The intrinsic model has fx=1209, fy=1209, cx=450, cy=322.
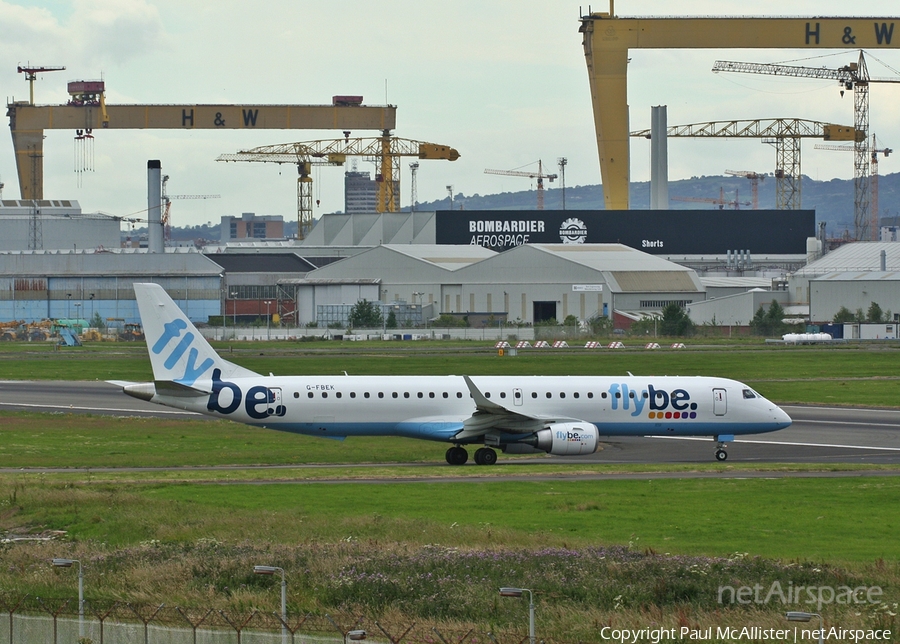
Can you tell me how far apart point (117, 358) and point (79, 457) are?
51.8 metres

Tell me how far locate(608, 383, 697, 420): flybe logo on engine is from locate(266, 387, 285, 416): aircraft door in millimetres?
11750

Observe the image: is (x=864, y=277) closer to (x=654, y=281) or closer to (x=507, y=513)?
(x=654, y=281)

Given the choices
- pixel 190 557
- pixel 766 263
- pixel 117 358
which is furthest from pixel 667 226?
pixel 190 557

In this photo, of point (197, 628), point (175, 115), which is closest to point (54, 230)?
point (175, 115)

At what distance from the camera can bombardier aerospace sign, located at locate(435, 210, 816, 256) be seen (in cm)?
18088

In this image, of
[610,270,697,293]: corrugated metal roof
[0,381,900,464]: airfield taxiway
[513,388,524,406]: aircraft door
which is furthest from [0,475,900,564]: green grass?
[610,270,697,293]: corrugated metal roof

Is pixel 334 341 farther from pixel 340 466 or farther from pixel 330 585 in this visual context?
pixel 330 585

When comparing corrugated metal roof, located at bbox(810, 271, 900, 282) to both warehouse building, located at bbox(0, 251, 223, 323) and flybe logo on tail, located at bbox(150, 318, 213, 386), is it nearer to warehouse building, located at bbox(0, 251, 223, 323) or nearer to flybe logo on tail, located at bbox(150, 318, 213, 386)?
warehouse building, located at bbox(0, 251, 223, 323)

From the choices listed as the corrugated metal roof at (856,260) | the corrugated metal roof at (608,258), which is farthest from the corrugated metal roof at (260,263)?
the corrugated metal roof at (856,260)

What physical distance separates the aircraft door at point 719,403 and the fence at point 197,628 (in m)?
27.0

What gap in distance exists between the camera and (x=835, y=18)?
146500mm

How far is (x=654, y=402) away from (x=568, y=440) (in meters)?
4.50

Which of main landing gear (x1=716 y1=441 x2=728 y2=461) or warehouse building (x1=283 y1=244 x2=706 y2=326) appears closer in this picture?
main landing gear (x1=716 y1=441 x2=728 y2=461)

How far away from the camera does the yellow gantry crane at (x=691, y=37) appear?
473 ft
